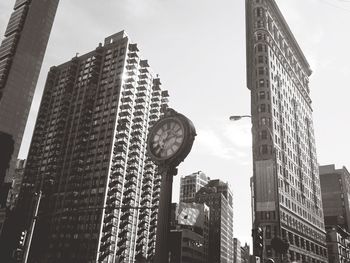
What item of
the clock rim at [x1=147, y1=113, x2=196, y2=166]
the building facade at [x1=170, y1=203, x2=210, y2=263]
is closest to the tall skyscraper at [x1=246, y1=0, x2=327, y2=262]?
the building facade at [x1=170, y1=203, x2=210, y2=263]

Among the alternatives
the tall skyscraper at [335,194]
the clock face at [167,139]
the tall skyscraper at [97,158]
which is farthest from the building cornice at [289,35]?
the clock face at [167,139]

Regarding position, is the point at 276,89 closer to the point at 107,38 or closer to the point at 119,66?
the point at 119,66

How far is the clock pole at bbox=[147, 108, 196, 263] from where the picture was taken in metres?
9.18

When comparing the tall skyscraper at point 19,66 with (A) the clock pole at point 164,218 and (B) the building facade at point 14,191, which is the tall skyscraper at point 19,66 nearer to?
(B) the building facade at point 14,191

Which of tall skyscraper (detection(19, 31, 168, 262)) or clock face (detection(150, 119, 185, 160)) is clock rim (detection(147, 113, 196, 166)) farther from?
tall skyscraper (detection(19, 31, 168, 262))

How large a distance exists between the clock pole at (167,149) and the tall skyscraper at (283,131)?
2027 inches

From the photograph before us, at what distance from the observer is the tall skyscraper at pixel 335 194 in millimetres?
137625

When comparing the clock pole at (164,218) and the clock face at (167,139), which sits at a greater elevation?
the clock face at (167,139)

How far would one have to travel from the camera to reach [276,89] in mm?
79188

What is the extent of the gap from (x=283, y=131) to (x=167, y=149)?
71.9 m

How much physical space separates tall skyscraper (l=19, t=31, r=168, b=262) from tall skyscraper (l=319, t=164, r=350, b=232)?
2834 inches

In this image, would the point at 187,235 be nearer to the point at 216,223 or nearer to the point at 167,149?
the point at 216,223

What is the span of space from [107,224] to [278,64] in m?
63.4

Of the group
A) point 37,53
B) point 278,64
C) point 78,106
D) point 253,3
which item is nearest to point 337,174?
point 278,64
